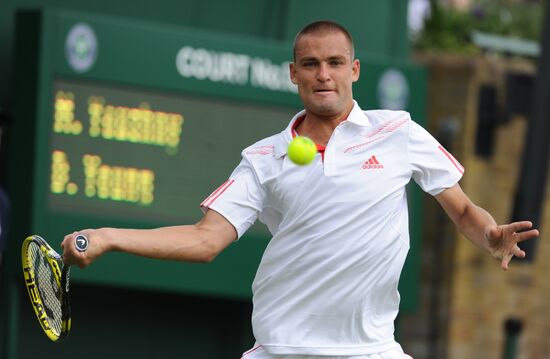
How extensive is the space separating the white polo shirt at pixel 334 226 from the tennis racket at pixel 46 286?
0.66m

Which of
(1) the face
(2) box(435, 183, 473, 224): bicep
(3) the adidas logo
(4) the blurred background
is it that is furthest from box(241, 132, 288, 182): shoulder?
(4) the blurred background

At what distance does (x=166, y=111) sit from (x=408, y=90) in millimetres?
2268

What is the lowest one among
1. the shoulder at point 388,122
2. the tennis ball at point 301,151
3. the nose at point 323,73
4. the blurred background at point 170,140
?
the blurred background at point 170,140

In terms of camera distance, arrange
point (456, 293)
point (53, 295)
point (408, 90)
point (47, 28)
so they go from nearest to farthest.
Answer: point (53, 295)
point (47, 28)
point (408, 90)
point (456, 293)

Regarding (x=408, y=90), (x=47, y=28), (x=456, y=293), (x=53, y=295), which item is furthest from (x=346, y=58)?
(x=456, y=293)

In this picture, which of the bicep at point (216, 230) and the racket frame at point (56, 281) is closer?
the racket frame at point (56, 281)

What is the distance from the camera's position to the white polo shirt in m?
6.51

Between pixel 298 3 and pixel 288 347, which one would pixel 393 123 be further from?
pixel 298 3

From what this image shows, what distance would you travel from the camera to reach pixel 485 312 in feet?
49.3

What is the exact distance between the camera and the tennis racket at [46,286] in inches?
241

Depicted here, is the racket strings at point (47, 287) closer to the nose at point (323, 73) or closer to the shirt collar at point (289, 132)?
the shirt collar at point (289, 132)

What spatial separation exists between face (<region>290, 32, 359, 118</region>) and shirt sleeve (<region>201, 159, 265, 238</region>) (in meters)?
0.37

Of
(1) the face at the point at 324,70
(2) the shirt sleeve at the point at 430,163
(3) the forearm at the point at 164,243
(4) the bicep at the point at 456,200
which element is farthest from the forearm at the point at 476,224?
(3) the forearm at the point at 164,243

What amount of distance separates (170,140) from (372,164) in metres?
5.37
